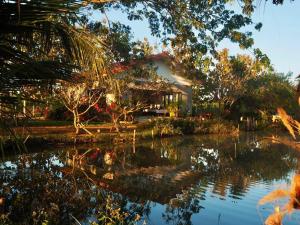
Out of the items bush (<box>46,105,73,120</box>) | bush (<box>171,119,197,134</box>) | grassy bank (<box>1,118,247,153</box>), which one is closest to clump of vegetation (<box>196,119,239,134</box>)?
grassy bank (<box>1,118,247,153</box>)

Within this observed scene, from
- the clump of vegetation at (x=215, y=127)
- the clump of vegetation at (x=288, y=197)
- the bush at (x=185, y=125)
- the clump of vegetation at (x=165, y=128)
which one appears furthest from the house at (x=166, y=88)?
the clump of vegetation at (x=288, y=197)

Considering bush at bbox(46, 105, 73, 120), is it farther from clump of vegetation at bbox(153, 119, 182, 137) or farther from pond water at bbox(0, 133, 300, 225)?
pond water at bbox(0, 133, 300, 225)

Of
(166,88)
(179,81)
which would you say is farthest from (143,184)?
(179,81)

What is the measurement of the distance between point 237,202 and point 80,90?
11.5 metres

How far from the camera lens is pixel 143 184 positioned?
13.1 meters

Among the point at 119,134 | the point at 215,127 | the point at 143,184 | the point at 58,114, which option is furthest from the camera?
the point at 215,127

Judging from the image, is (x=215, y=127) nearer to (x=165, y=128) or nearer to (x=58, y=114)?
(x=165, y=128)

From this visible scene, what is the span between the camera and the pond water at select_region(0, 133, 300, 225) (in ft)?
30.1

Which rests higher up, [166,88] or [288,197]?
[166,88]

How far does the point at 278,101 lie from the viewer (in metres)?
1.32

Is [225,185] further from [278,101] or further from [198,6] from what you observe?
[278,101]

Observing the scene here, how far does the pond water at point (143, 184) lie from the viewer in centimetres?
919

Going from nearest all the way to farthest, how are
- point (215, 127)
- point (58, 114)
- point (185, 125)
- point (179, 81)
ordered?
point (185, 125) < point (58, 114) < point (215, 127) < point (179, 81)

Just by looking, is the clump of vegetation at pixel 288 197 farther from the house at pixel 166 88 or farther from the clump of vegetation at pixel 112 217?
the house at pixel 166 88
